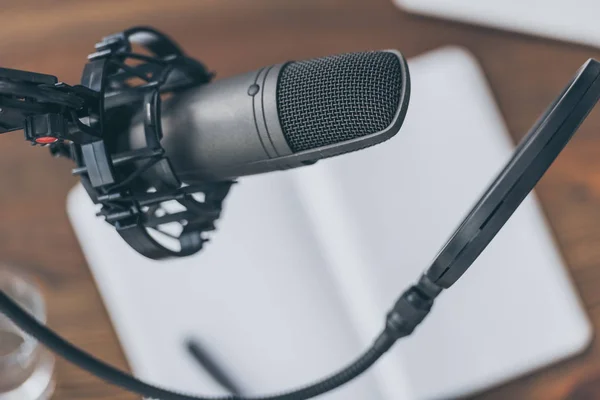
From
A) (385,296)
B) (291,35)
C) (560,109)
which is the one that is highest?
(560,109)

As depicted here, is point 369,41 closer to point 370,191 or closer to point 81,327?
point 370,191

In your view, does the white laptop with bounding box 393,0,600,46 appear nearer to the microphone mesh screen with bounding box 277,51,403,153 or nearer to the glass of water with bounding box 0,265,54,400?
the microphone mesh screen with bounding box 277,51,403,153

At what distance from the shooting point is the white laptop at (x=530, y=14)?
1.55 feet

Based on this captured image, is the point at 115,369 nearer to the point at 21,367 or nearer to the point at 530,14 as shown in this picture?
the point at 21,367

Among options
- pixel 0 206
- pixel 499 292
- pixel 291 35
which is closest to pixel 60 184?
pixel 0 206

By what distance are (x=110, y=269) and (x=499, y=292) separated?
0.30 m

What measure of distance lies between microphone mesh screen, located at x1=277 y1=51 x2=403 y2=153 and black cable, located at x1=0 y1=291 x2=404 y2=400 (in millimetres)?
108

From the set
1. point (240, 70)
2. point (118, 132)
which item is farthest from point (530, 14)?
point (118, 132)

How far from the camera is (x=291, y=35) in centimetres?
52

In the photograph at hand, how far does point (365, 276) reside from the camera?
477 mm

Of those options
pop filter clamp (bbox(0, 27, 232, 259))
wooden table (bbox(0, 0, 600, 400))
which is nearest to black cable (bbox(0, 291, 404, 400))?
pop filter clamp (bbox(0, 27, 232, 259))

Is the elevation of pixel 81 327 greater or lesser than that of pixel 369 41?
lesser

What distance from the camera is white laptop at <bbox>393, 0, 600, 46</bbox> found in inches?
18.6

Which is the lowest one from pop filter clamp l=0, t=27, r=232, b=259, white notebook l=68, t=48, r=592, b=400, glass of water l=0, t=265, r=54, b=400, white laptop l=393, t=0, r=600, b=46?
glass of water l=0, t=265, r=54, b=400
